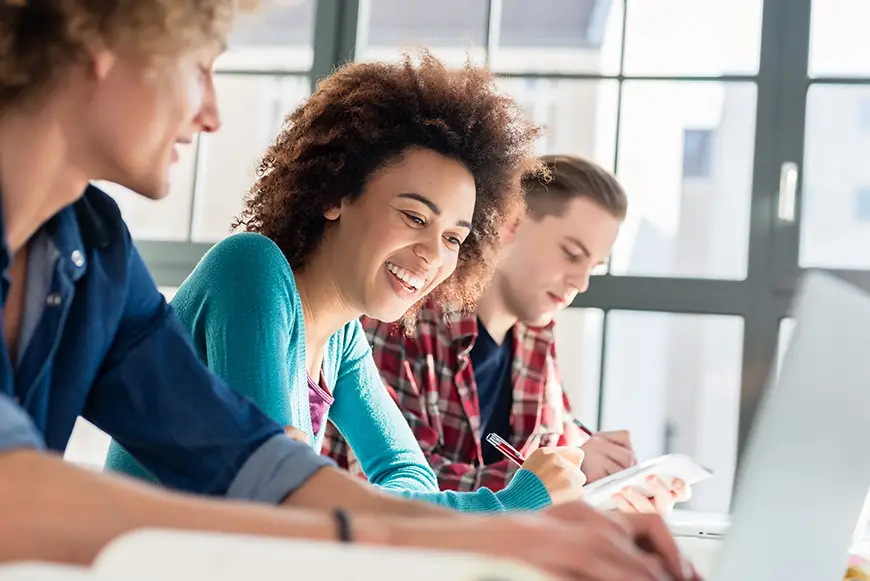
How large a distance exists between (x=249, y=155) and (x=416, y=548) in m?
2.74

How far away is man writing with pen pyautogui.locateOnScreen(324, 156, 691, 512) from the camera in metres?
2.24

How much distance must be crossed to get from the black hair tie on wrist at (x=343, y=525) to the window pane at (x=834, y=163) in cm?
243

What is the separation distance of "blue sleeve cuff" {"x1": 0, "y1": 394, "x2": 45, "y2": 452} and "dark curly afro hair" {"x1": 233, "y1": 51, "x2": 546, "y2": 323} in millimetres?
1066

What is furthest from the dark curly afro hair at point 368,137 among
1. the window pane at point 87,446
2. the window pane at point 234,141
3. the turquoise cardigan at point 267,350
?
the window pane at point 87,446

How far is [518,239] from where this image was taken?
249 cm

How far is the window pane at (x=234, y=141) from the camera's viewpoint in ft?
10.5

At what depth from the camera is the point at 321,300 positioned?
175cm

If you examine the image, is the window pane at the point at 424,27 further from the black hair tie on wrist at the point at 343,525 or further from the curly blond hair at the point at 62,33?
the black hair tie on wrist at the point at 343,525

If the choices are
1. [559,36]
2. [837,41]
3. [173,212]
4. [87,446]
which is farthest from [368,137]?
[87,446]

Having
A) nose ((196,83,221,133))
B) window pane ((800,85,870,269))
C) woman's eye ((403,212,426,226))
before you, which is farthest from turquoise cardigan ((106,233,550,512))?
window pane ((800,85,870,269))

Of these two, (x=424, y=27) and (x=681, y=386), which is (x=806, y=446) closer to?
(x=681, y=386)

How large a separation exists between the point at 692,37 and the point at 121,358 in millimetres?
2330

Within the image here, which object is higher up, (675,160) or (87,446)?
(675,160)

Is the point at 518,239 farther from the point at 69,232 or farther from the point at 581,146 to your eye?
the point at 69,232
